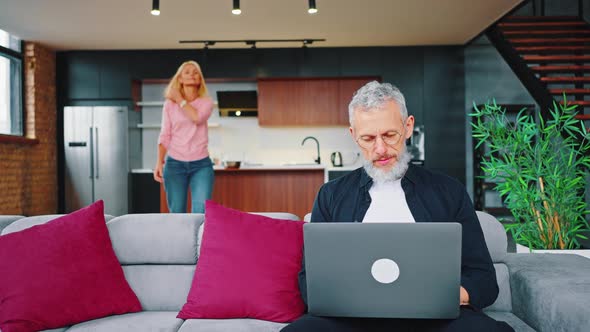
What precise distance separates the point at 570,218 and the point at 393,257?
2193 millimetres

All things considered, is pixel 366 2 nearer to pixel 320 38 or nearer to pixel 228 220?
pixel 320 38

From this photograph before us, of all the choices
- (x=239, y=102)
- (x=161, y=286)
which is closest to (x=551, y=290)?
(x=161, y=286)

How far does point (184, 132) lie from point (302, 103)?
12.7 feet

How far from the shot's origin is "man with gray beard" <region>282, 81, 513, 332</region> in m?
1.51

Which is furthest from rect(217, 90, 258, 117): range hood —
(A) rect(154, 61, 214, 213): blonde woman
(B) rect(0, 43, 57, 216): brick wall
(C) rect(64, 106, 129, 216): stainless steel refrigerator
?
(A) rect(154, 61, 214, 213): blonde woman

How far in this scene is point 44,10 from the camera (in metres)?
5.56

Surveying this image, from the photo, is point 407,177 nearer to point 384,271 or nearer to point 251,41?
point 384,271

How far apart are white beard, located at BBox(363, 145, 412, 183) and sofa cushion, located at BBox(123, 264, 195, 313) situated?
889 mm

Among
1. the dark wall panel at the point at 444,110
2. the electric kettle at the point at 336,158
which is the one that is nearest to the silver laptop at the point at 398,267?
the electric kettle at the point at 336,158

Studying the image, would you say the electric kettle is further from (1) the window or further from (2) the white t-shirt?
(2) the white t-shirt

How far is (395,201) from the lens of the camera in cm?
179

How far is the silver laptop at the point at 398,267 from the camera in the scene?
1.31 meters

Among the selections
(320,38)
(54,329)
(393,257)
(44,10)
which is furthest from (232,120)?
(393,257)

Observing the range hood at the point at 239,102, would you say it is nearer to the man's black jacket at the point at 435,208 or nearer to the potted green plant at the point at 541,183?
the potted green plant at the point at 541,183
